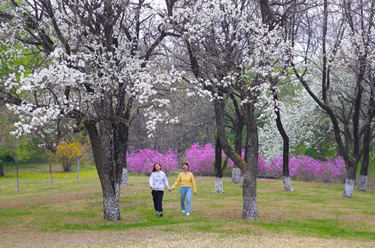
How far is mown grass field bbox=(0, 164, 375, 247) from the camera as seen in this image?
1070 cm

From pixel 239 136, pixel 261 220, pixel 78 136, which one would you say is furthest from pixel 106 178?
pixel 78 136

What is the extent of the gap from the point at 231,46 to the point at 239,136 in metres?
14.5

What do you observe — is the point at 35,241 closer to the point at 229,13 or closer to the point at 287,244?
the point at 287,244

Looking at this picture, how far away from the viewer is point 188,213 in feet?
49.1

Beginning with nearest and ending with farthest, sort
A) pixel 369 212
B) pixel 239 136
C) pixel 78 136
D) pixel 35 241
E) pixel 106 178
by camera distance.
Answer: pixel 35 241
pixel 106 178
pixel 369 212
pixel 239 136
pixel 78 136

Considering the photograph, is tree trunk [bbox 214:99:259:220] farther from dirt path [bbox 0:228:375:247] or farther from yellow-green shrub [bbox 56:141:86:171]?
yellow-green shrub [bbox 56:141:86:171]

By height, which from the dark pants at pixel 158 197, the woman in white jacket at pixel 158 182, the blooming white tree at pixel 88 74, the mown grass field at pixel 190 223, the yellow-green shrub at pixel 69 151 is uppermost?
the blooming white tree at pixel 88 74

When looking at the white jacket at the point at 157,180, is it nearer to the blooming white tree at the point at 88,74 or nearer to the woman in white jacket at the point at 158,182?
the woman in white jacket at the point at 158,182

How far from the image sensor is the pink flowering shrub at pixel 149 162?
3707cm

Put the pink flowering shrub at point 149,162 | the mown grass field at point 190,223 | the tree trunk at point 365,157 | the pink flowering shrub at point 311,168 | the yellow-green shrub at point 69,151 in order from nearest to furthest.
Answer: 1. the mown grass field at point 190,223
2. the tree trunk at point 365,157
3. the pink flowering shrub at point 311,168
4. the yellow-green shrub at point 69,151
5. the pink flowering shrub at point 149,162

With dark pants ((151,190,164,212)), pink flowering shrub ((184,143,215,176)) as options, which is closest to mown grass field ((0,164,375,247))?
dark pants ((151,190,164,212))

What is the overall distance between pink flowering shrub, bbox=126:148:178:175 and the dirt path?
25.0 meters

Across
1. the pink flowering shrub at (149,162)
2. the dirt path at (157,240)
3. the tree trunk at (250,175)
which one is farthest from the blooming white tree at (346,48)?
the pink flowering shrub at (149,162)

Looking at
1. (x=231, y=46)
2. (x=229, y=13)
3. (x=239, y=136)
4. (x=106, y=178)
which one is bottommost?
(x=106, y=178)
